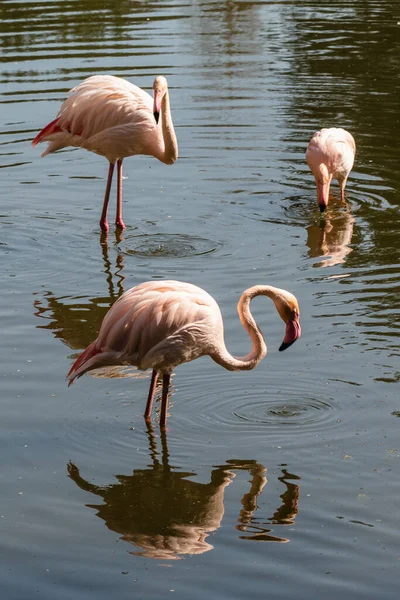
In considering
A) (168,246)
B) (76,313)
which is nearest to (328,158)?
(168,246)

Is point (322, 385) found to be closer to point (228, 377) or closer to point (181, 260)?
point (228, 377)

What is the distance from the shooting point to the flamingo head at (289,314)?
595 cm

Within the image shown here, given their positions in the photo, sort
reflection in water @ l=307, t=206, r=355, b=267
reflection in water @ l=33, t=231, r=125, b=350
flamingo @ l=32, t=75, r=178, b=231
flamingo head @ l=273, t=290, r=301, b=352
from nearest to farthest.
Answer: flamingo head @ l=273, t=290, r=301, b=352 → reflection in water @ l=33, t=231, r=125, b=350 → reflection in water @ l=307, t=206, r=355, b=267 → flamingo @ l=32, t=75, r=178, b=231

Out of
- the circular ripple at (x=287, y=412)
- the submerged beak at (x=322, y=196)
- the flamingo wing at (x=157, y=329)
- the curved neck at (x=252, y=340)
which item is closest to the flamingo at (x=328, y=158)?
the submerged beak at (x=322, y=196)

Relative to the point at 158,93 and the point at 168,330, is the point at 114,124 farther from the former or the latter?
the point at 168,330

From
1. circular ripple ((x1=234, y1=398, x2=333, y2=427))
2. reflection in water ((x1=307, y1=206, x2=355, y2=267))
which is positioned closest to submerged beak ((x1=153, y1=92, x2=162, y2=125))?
reflection in water ((x1=307, y1=206, x2=355, y2=267))

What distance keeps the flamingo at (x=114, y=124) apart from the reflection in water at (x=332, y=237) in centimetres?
143

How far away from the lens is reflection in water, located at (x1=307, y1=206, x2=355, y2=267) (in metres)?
9.09

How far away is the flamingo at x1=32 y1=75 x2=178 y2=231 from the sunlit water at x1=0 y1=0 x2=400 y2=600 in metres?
0.68

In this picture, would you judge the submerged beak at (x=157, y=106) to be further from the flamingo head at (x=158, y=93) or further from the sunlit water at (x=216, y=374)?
the sunlit water at (x=216, y=374)

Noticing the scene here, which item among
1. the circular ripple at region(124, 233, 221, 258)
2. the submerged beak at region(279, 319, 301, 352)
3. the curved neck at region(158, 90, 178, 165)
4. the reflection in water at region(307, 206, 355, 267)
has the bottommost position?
the reflection in water at region(307, 206, 355, 267)

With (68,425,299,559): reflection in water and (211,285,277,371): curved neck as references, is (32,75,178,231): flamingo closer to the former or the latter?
(211,285,277,371): curved neck

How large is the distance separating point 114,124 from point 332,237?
215cm

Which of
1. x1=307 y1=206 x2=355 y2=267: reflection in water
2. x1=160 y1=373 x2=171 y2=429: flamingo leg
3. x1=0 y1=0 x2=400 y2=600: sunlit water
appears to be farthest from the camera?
x1=307 y1=206 x2=355 y2=267: reflection in water
